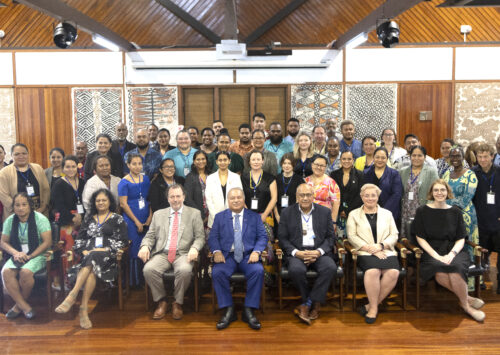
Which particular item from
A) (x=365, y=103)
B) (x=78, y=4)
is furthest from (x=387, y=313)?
(x=78, y=4)

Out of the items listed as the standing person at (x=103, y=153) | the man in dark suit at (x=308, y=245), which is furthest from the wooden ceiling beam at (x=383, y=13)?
the standing person at (x=103, y=153)

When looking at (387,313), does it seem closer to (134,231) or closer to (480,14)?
(134,231)

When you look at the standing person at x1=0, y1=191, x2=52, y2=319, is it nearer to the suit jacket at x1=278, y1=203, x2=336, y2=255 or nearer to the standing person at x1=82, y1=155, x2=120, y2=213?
the standing person at x1=82, y1=155, x2=120, y2=213

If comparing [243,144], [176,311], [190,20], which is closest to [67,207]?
[176,311]

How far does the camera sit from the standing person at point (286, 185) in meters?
4.13

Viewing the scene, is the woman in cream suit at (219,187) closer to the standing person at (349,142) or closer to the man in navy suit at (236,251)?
the man in navy suit at (236,251)

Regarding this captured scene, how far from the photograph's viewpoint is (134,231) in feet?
13.5

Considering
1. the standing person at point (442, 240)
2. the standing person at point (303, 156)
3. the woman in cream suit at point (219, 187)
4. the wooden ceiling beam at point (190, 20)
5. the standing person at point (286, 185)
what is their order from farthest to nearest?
the wooden ceiling beam at point (190, 20) → the standing person at point (303, 156) → the standing person at point (286, 185) → the woman in cream suit at point (219, 187) → the standing person at point (442, 240)

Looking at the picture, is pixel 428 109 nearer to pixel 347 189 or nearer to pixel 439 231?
pixel 347 189

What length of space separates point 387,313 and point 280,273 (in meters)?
1.03

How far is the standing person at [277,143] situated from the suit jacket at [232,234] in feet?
4.57

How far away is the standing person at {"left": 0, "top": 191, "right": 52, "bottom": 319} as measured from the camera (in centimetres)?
353

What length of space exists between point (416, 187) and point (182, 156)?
2.59m

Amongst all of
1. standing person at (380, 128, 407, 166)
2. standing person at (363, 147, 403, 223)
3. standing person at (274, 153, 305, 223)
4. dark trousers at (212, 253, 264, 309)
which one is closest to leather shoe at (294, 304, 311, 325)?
dark trousers at (212, 253, 264, 309)
